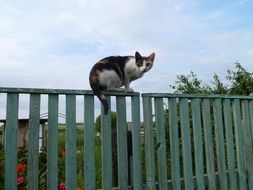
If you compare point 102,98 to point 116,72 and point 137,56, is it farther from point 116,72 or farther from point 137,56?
point 137,56

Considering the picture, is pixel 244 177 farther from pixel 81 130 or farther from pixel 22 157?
pixel 22 157

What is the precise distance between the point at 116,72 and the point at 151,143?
674mm

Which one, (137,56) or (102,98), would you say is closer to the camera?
(102,98)

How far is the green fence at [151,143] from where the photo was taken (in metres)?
2.78

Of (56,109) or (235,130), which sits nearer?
(56,109)

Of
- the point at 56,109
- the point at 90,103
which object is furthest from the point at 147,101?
the point at 56,109

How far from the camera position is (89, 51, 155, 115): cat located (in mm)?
3205

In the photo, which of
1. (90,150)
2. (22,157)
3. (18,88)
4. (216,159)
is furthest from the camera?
(216,159)

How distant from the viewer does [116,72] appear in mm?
3420

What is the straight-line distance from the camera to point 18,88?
2756 millimetres

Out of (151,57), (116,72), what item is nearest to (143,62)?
(151,57)

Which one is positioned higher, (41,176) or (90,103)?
(90,103)

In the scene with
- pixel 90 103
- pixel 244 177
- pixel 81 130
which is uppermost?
pixel 90 103

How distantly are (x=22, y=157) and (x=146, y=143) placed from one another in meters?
1.04
